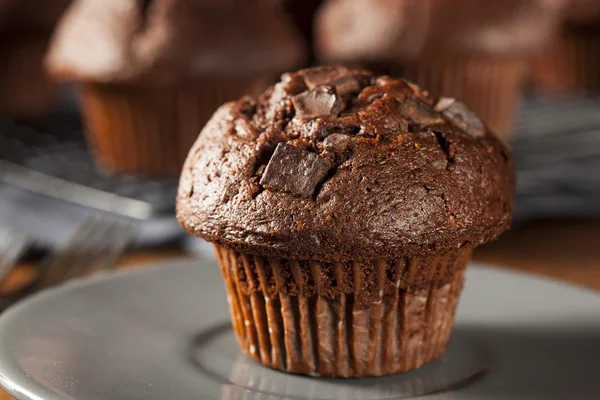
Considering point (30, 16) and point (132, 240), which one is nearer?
point (132, 240)

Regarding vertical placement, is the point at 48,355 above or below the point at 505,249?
above

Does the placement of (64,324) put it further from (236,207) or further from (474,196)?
(474,196)

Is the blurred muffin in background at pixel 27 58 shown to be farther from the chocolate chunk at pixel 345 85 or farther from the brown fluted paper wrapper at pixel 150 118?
the chocolate chunk at pixel 345 85

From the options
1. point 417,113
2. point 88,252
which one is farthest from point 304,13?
point 417,113

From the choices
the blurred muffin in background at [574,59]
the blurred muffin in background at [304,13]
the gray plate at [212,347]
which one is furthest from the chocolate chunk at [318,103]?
the blurred muffin in background at [574,59]

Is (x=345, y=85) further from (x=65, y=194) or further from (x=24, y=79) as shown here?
(x=24, y=79)

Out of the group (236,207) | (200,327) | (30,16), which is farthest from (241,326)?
(30,16)
